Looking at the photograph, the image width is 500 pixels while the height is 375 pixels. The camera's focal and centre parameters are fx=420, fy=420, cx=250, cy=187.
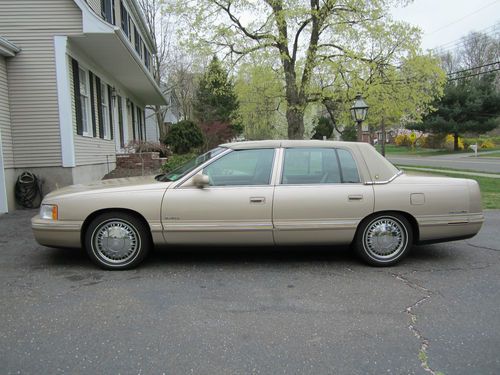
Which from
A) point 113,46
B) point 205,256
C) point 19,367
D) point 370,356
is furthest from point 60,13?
point 370,356

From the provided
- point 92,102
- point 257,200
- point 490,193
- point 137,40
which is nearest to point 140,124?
point 137,40

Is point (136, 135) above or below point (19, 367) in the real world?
above

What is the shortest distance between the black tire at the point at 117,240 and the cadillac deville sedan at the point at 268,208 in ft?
0.04

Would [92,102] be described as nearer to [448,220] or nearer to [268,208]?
[268,208]

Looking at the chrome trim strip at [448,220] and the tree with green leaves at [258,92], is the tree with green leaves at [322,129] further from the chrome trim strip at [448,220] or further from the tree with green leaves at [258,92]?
the chrome trim strip at [448,220]

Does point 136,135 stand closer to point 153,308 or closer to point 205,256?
point 205,256

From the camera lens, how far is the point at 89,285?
4.36 metres

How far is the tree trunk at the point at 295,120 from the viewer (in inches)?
632

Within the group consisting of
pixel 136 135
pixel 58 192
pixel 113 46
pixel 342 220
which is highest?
pixel 113 46

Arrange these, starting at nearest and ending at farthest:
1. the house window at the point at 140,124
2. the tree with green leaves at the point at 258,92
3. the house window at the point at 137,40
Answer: the tree with green leaves at the point at 258,92 → the house window at the point at 137,40 → the house window at the point at 140,124

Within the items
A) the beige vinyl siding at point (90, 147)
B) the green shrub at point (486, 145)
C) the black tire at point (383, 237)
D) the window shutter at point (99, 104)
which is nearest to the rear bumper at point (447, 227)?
the black tire at point (383, 237)

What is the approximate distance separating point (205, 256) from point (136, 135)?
17.1 metres

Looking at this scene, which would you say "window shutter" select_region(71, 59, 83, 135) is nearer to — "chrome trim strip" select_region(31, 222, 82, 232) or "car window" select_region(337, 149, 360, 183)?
"chrome trim strip" select_region(31, 222, 82, 232)

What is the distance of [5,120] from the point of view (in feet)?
30.8
